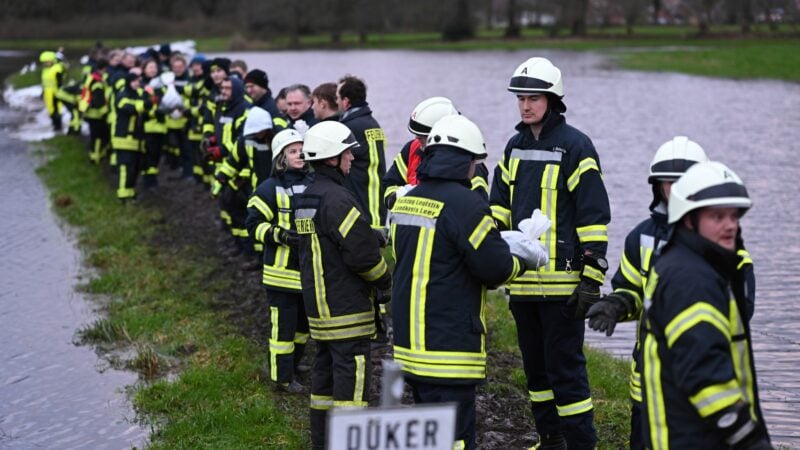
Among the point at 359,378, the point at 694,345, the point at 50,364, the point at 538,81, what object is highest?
the point at 538,81

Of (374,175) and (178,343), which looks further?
(178,343)

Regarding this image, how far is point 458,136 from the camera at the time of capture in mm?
5750

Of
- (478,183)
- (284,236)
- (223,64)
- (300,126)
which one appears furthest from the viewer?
(223,64)

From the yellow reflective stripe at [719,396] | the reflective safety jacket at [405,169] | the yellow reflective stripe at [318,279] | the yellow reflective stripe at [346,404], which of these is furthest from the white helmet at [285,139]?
the yellow reflective stripe at [719,396]

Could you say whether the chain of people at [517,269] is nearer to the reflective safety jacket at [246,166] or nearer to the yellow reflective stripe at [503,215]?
the yellow reflective stripe at [503,215]

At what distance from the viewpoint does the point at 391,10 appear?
279ft

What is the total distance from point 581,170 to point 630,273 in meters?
1.10

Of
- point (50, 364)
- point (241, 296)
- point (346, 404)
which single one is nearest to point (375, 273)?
point (346, 404)

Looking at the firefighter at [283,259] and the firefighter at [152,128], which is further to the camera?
the firefighter at [152,128]

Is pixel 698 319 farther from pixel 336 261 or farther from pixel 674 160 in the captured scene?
pixel 336 261

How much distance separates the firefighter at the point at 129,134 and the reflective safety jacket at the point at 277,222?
858 centimetres

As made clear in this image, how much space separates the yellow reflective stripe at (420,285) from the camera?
18.7 feet

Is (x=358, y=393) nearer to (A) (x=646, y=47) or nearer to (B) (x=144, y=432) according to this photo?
(B) (x=144, y=432)

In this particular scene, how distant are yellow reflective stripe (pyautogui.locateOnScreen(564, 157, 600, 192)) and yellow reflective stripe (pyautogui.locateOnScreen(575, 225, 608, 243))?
0.81 feet
